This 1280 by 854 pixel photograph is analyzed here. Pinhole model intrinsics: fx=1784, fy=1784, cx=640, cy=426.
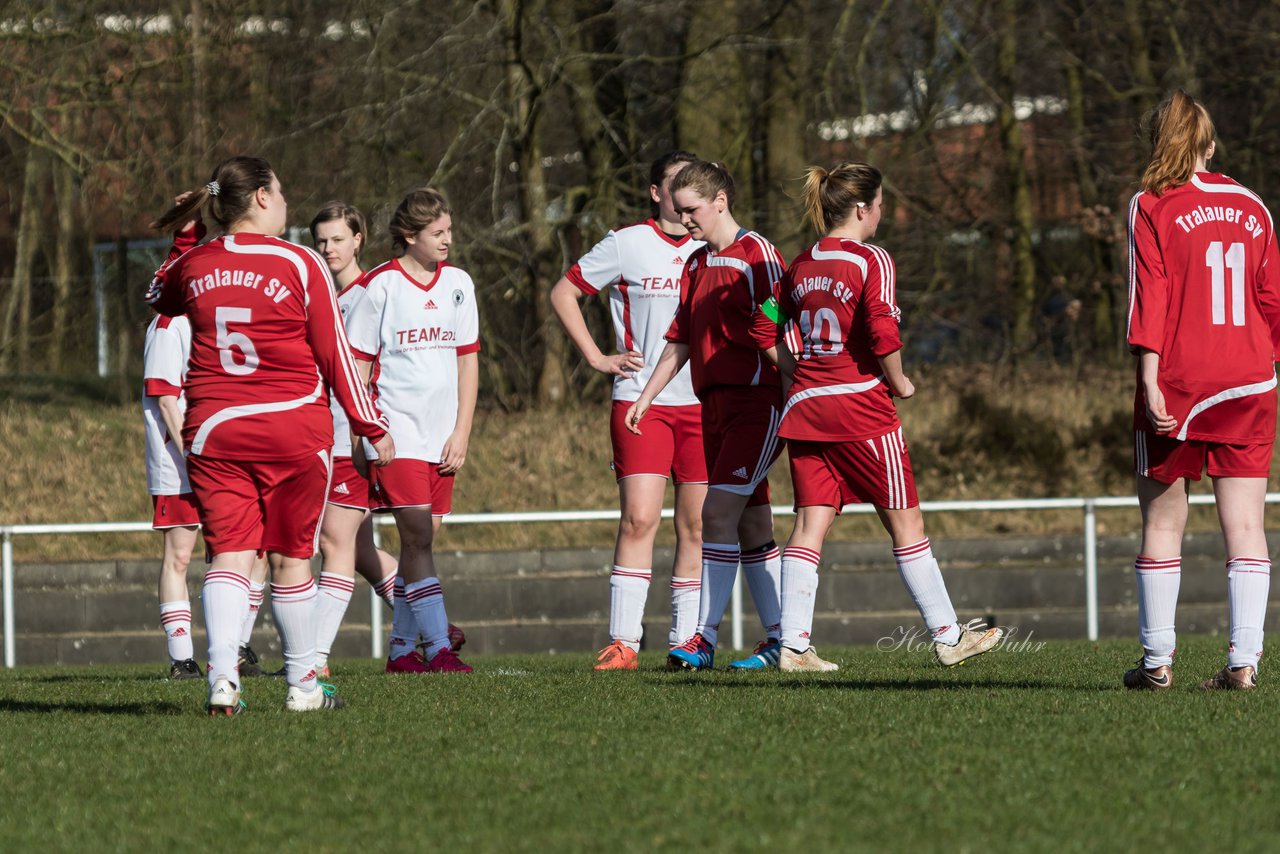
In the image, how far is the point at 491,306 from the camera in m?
18.8

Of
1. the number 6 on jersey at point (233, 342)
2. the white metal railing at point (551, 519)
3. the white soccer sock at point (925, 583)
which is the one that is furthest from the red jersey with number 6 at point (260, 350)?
the white metal railing at point (551, 519)

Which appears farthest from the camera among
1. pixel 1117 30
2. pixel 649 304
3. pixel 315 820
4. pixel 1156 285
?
pixel 1117 30

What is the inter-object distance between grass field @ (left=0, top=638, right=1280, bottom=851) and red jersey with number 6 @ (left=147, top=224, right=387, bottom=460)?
3.13 ft

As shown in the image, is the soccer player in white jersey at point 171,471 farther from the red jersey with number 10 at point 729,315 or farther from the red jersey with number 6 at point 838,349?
the red jersey with number 6 at point 838,349

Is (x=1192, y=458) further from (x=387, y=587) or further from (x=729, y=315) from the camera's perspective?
(x=387, y=587)

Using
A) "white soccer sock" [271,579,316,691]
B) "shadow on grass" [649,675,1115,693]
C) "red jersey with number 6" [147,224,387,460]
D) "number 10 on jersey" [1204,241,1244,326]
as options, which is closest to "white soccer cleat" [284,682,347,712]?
"white soccer sock" [271,579,316,691]

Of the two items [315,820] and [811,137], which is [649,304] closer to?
[315,820]

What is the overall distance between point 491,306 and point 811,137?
3.98 meters

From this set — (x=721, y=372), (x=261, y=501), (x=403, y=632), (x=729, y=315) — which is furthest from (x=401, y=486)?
(x=261, y=501)

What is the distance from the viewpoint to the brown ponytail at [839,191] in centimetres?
714

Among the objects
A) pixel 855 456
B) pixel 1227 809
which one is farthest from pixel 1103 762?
pixel 855 456

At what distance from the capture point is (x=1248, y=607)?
6.13 meters

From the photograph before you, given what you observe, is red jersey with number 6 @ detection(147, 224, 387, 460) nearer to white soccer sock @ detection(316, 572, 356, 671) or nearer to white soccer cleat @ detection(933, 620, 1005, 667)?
white soccer sock @ detection(316, 572, 356, 671)

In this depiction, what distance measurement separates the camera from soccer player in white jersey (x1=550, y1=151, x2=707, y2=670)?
8.13 m
